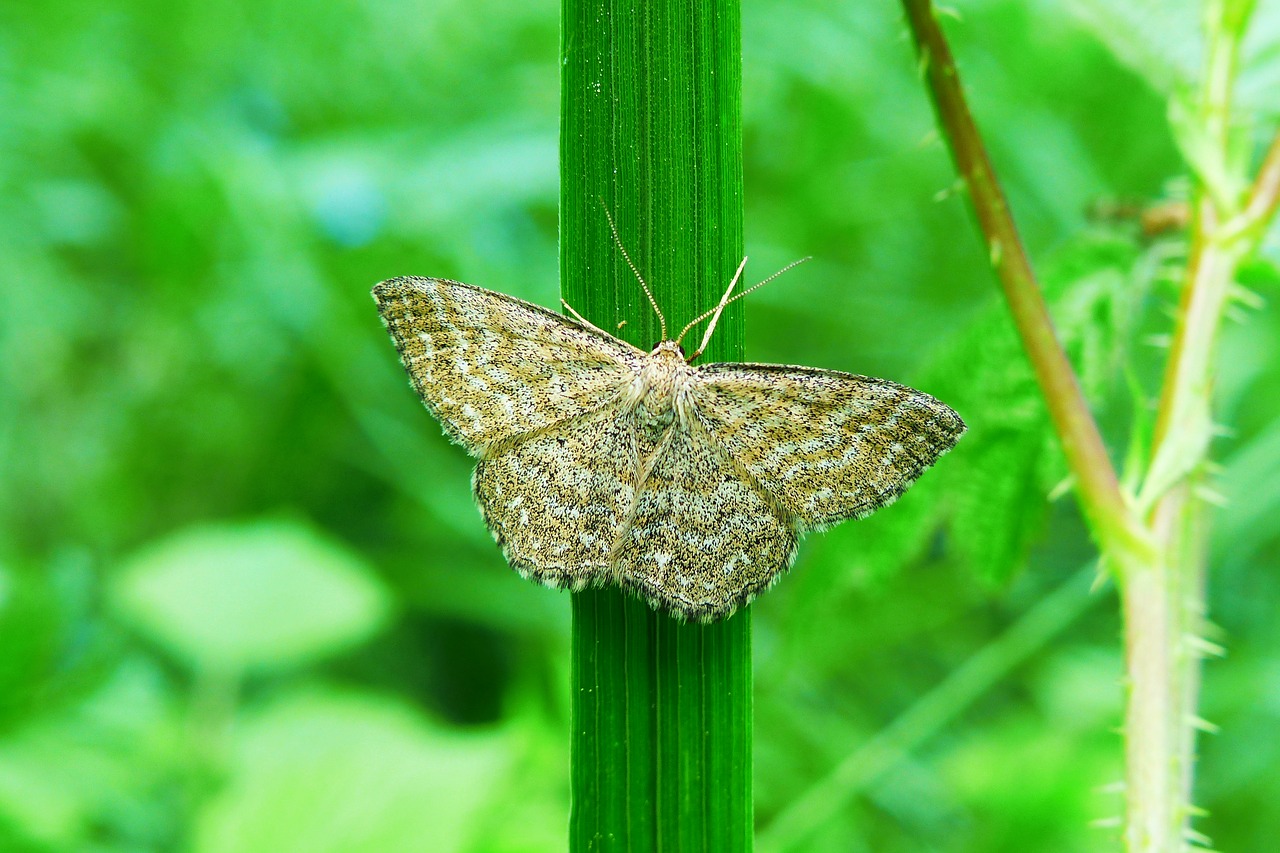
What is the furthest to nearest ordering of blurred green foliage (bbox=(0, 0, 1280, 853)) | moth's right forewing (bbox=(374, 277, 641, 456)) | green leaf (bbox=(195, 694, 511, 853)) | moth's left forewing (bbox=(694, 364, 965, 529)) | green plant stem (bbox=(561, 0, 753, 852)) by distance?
blurred green foliage (bbox=(0, 0, 1280, 853)) < green leaf (bbox=(195, 694, 511, 853)) < moth's right forewing (bbox=(374, 277, 641, 456)) < moth's left forewing (bbox=(694, 364, 965, 529)) < green plant stem (bbox=(561, 0, 753, 852))

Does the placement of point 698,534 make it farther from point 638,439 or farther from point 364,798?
point 364,798

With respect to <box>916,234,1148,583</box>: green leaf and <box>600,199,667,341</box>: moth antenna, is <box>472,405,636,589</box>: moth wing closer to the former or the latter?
<box>600,199,667,341</box>: moth antenna

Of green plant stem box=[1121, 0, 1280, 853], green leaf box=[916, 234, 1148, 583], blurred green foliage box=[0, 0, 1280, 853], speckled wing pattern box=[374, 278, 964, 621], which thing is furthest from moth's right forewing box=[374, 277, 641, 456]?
blurred green foliage box=[0, 0, 1280, 853]

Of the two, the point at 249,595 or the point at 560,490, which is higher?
the point at 249,595

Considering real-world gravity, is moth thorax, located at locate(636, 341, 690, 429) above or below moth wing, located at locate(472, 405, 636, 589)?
above

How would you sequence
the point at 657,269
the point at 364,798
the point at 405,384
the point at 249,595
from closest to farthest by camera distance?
the point at 657,269, the point at 364,798, the point at 249,595, the point at 405,384

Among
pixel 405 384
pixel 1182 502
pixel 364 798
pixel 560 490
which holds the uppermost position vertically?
pixel 405 384

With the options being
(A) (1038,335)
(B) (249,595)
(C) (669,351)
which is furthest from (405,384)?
(A) (1038,335)
